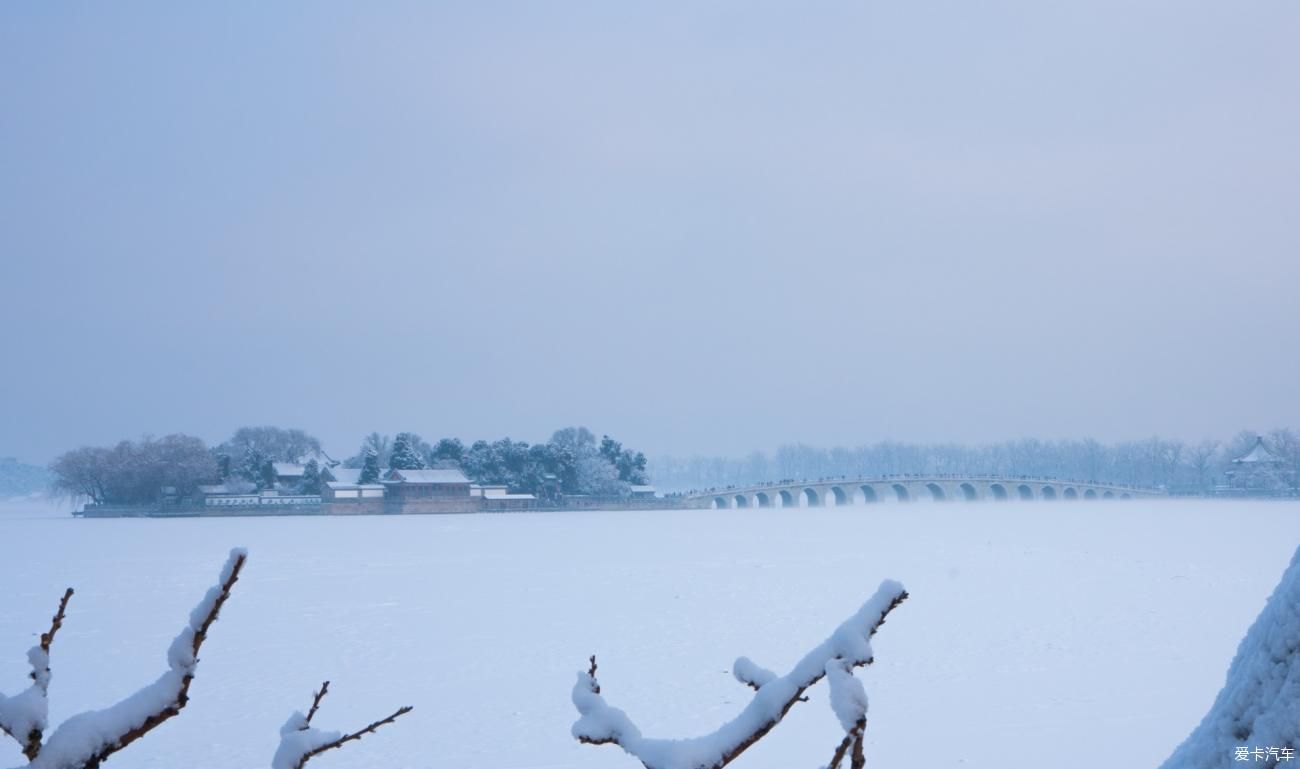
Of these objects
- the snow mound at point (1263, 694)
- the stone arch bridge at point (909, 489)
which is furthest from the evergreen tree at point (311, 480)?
the snow mound at point (1263, 694)

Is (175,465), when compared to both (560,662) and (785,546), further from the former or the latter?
(560,662)

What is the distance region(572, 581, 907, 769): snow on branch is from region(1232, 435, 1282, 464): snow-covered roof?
408ft

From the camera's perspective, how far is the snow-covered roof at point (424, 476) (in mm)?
74562

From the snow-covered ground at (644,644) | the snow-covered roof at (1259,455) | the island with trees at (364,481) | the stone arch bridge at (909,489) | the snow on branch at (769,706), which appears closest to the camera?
the snow on branch at (769,706)

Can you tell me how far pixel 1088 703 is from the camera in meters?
12.1

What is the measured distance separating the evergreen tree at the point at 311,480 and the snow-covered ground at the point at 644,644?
4511 centimetres

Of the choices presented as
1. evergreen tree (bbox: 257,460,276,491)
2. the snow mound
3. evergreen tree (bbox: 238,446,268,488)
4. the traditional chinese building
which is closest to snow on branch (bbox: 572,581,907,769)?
the snow mound

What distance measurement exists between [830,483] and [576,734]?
98.0 metres

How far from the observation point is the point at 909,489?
342 ft

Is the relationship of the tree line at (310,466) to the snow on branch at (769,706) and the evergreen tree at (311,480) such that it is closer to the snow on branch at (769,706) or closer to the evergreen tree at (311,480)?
the evergreen tree at (311,480)

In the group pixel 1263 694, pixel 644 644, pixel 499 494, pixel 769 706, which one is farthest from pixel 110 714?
pixel 499 494

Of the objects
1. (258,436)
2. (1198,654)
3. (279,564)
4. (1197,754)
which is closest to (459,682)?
(1198,654)

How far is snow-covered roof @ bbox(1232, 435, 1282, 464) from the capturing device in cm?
11012

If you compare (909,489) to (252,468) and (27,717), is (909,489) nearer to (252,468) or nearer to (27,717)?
(252,468)
